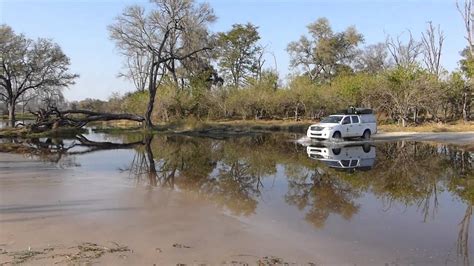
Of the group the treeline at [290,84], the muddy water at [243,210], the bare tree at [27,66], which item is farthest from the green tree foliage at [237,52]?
the muddy water at [243,210]

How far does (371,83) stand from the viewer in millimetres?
41500

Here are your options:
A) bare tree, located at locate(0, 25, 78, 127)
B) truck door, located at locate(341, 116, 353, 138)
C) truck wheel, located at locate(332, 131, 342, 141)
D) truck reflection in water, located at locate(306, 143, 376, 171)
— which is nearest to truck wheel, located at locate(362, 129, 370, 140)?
truck door, located at locate(341, 116, 353, 138)

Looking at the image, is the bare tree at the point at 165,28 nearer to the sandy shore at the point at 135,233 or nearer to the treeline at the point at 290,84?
the treeline at the point at 290,84

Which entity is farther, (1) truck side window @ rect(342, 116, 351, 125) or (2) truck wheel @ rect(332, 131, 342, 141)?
(1) truck side window @ rect(342, 116, 351, 125)

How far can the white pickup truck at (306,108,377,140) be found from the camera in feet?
80.0

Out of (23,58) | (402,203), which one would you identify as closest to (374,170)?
(402,203)

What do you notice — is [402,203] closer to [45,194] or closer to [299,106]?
[45,194]

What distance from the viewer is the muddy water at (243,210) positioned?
630 cm

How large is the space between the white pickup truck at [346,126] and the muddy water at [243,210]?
7.22 meters

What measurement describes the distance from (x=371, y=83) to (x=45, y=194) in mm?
36802

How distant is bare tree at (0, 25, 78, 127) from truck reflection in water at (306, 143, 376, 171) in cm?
3475

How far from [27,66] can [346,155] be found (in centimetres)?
3861

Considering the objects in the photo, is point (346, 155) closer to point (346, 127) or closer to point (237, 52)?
point (346, 127)

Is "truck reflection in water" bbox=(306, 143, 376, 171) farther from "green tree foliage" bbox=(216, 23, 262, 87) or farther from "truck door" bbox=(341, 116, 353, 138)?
"green tree foliage" bbox=(216, 23, 262, 87)
